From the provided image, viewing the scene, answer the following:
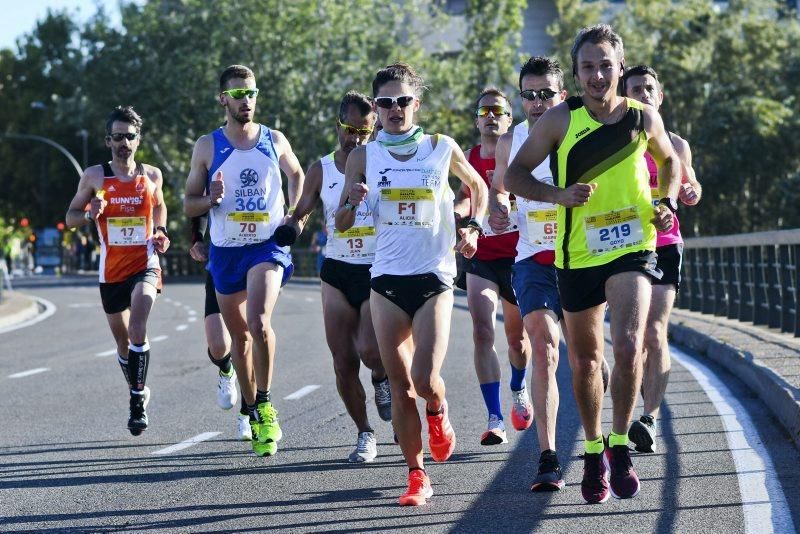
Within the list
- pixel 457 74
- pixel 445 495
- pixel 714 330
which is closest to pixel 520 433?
pixel 445 495

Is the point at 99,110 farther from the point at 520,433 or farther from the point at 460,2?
the point at 520,433

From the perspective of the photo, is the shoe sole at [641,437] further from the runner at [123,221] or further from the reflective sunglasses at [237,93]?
the runner at [123,221]

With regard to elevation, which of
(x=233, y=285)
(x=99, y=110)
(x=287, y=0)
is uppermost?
(x=287, y=0)

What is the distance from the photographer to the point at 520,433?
948cm

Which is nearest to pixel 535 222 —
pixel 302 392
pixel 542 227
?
pixel 542 227

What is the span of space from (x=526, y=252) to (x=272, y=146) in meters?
1.79

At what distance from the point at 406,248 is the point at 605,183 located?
103 cm

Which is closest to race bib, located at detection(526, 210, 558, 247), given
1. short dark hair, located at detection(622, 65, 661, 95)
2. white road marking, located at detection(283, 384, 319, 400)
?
short dark hair, located at detection(622, 65, 661, 95)

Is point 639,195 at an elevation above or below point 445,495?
above

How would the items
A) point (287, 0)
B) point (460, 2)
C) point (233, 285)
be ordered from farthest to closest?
point (460, 2)
point (287, 0)
point (233, 285)

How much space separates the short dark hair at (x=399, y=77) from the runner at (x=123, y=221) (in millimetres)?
3476

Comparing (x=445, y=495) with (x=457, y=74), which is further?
(x=457, y=74)

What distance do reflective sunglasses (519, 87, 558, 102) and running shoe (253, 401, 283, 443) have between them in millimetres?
2302

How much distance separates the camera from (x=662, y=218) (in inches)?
268
